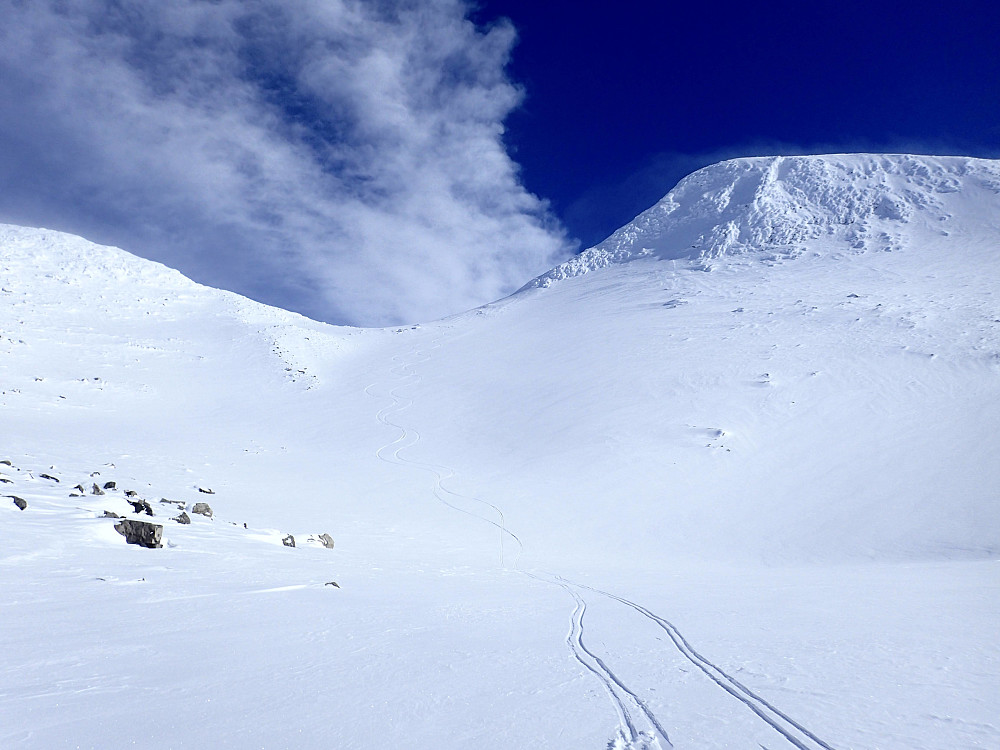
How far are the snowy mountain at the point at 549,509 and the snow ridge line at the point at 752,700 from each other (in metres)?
0.04

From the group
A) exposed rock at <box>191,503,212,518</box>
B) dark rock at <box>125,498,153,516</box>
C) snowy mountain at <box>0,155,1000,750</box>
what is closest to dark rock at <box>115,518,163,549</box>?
snowy mountain at <box>0,155,1000,750</box>

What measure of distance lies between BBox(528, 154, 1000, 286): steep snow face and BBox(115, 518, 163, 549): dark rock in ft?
170

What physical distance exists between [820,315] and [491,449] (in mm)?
24196

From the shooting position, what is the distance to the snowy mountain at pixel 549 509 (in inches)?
161

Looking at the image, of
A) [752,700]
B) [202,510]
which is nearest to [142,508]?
[202,510]

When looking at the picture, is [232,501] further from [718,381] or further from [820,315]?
[820,315]

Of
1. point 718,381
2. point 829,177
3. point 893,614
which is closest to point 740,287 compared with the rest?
point 718,381

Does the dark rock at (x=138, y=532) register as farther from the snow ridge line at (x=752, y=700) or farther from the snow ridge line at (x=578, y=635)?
the snow ridge line at (x=752, y=700)

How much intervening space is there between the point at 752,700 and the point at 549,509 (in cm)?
1480

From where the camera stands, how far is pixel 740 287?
43.4 m

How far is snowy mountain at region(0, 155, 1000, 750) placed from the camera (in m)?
4.09

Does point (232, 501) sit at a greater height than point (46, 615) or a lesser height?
greater

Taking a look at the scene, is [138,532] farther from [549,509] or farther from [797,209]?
[797,209]

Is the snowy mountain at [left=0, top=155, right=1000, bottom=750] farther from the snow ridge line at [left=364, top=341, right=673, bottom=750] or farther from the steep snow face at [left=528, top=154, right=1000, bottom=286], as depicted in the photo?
the steep snow face at [left=528, top=154, right=1000, bottom=286]
